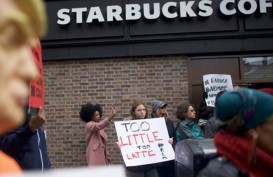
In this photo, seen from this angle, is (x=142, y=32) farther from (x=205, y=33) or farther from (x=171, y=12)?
(x=205, y=33)

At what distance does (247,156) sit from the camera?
1.80m

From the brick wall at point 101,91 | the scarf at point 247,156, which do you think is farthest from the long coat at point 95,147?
the scarf at point 247,156

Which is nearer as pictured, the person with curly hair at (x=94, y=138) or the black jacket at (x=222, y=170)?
the black jacket at (x=222, y=170)

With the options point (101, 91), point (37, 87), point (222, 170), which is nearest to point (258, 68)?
point (101, 91)

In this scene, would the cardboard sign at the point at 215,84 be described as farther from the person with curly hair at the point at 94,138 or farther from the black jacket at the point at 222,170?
the black jacket at the point at 222,170

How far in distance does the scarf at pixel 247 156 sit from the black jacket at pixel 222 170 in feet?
0.10

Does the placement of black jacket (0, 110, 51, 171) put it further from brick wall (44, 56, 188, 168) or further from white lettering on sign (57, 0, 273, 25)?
white lettering on sign (57, 0, 273, 25)

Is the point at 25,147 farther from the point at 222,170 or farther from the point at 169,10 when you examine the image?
the point at 169,10

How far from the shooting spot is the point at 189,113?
6.12m

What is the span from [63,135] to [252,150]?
7.00 m

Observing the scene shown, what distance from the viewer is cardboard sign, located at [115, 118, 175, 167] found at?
18.7 ft

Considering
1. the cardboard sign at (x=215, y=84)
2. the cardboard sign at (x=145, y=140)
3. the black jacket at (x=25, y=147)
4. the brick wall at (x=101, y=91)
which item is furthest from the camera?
the brick wall at (x=101, y=91)

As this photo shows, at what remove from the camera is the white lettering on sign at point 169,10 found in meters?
8.50

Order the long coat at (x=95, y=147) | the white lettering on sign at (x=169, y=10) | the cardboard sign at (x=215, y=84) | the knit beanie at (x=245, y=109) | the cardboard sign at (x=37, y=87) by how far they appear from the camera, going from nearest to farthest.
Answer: the knit beanie at (x=245, y=109), the cardboard sign at (x=37, y=87), the long coat at (x=95, y=147), the cardboard sign at (x=215, y=84), the white lettering on sign at (x=169, y=10)
